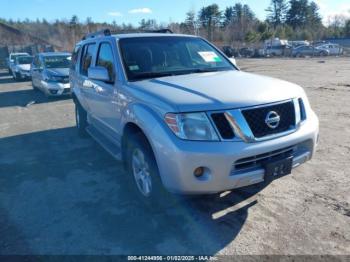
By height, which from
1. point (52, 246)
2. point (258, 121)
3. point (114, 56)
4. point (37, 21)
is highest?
point (37, 21)

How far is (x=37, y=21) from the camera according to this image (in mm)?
73938

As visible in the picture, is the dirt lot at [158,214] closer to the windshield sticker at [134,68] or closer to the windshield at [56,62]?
the windshield sticker at [134,68]

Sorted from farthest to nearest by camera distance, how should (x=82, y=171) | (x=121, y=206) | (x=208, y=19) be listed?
(x=208, y=19) → (x=82, y=171) → (x=121, y=206)

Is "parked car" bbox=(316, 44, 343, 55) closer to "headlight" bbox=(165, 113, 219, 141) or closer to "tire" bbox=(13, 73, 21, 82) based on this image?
"tire" bbox=(13, 73, 21, 82)

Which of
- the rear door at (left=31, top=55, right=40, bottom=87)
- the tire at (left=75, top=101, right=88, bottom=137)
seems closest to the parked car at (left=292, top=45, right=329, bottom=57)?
the rear door at (left=31, top=55, right=40, bottom=87)

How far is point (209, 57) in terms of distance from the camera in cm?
481

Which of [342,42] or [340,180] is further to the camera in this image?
[342,42]

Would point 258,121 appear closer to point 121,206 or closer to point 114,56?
point 121,206

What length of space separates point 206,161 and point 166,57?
2.08 meters

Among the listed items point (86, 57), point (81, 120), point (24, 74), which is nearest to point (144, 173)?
point (86, 57)

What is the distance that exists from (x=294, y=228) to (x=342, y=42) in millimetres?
70426

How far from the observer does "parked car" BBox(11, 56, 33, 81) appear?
19366 millimetres

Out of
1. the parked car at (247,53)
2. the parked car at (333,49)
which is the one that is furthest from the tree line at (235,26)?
the parked car at (333,49)

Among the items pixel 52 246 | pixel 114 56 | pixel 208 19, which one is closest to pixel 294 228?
pixel 52 246
